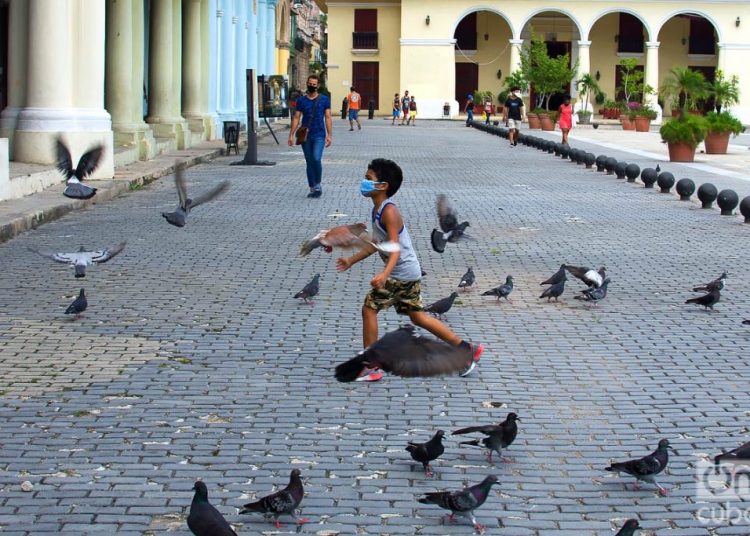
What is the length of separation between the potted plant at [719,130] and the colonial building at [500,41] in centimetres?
3112

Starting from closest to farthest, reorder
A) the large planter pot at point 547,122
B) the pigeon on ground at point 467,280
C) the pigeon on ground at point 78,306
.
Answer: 1. the pigeon on ground at point 78,306
2. the pigeon on ground at point 467,280
3. the large planter pot at point 547,122

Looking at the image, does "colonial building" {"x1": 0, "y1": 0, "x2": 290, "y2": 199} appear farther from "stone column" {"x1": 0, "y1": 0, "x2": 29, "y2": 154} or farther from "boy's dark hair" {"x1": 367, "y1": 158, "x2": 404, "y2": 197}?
"boy's dark hair" {"x1": 367, "y1": 158, "x2": 404, "y2": 197}

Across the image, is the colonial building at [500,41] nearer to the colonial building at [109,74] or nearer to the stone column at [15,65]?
the colonial building at [109,74]

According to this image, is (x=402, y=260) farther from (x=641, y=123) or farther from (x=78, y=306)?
(x=641, y=123)

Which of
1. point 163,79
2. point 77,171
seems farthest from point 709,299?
point 163,79

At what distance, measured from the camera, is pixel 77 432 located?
628 cm

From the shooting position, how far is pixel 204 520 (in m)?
4.58

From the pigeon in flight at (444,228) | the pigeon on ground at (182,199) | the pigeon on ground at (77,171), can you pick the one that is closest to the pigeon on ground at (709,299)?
the pigeon in flight at (444,228)

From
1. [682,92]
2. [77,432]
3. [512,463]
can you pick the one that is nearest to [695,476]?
[512,463]

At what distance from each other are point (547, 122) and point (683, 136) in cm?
2286

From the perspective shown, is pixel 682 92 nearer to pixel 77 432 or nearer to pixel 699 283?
pixel 699 283

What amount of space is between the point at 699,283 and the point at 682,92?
3419cm

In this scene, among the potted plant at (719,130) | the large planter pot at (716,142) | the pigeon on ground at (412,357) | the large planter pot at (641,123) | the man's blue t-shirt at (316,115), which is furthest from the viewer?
the large planter pot at (641,123)

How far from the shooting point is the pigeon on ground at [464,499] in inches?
195
